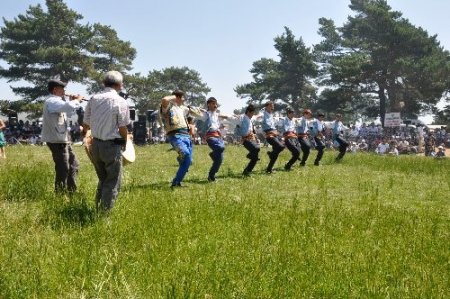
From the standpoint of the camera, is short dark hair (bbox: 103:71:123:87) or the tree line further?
the tree line

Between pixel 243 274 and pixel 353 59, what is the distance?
47377 millimetres

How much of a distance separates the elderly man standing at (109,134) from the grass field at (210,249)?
1.10 ft

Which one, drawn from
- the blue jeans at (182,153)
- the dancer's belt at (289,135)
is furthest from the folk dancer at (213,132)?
the dancer's belt at (289,135)

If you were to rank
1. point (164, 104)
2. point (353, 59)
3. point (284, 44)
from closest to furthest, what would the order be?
point (164, 104), point (353, 59), point (284, 44)

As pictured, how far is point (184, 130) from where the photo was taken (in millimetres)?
10328

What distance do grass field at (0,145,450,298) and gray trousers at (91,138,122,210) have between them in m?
0.20

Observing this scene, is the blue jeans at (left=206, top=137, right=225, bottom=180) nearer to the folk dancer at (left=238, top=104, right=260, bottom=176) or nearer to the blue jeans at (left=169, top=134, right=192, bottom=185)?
the blue jeans at (left=169, top=134, right=192, bottom=185)

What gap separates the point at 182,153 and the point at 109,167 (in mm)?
3833

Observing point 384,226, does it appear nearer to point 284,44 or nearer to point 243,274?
point 243,274

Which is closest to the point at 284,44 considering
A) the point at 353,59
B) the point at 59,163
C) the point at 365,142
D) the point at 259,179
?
the point at 353,59

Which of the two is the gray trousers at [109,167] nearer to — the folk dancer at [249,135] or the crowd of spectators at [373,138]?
the folk dancer at [249,135]

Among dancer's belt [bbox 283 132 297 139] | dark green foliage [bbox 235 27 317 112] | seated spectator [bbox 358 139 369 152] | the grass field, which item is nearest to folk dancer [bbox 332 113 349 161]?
dancer's belt [bbox 283 132 297 139]

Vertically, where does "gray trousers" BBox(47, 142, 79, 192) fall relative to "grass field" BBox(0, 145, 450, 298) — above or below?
above

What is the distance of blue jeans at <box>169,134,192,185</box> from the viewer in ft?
32.3
